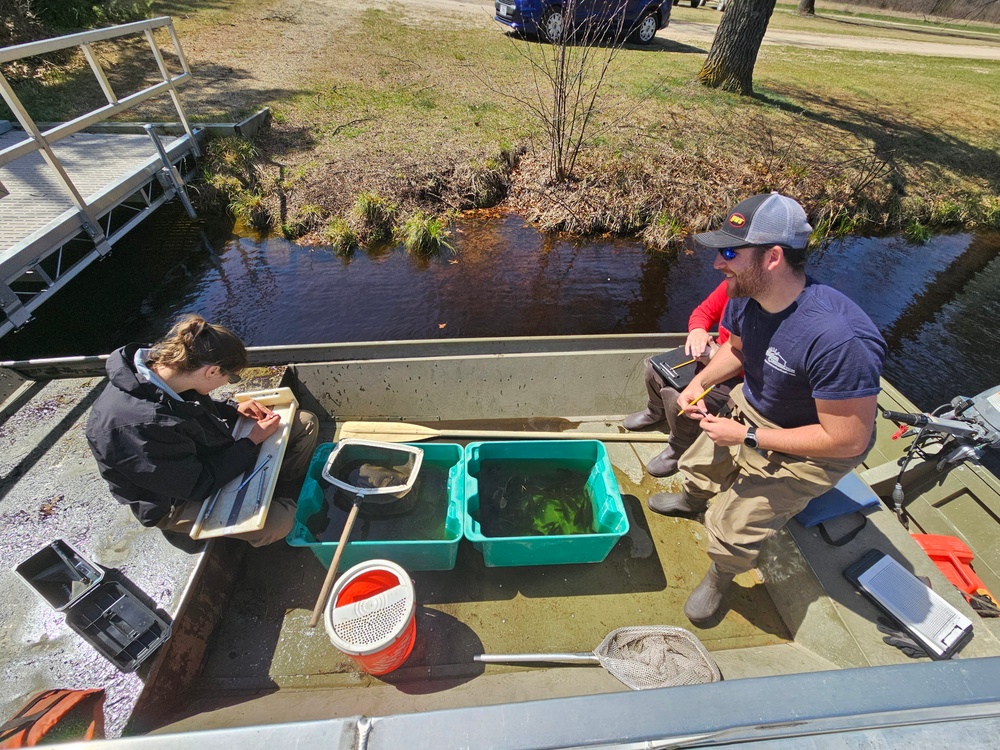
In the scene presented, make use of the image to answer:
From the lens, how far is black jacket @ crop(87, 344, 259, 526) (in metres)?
2.08

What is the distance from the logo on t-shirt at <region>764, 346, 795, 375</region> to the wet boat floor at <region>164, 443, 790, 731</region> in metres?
1.64

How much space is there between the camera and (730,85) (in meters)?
9.59

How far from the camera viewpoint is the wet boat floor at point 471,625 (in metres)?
2.29

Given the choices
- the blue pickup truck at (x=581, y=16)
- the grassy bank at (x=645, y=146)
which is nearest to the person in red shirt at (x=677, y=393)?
the grassy bank at (x=645, y=146)

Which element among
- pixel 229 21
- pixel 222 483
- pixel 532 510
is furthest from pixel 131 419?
pixel 229 21

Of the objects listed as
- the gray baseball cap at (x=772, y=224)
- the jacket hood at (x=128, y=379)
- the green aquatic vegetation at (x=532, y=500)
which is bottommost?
the green aquatic vegetation at (x=532, y=500)

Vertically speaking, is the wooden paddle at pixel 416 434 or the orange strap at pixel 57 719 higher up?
the orange strap at pixel 57 719

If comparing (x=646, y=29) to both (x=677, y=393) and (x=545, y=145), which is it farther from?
(x=677, y=393)

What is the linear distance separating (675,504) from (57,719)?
129 inches

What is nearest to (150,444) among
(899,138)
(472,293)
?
(472,293)

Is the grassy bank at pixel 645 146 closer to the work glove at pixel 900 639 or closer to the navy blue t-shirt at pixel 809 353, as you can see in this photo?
the navy blue t-shirt at pixel 809 353

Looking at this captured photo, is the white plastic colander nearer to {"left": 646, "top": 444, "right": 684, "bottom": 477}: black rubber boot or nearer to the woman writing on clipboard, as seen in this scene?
the woman writing on clipboard

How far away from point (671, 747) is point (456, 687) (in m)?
1.71

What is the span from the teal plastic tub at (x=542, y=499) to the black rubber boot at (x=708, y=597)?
56cm
